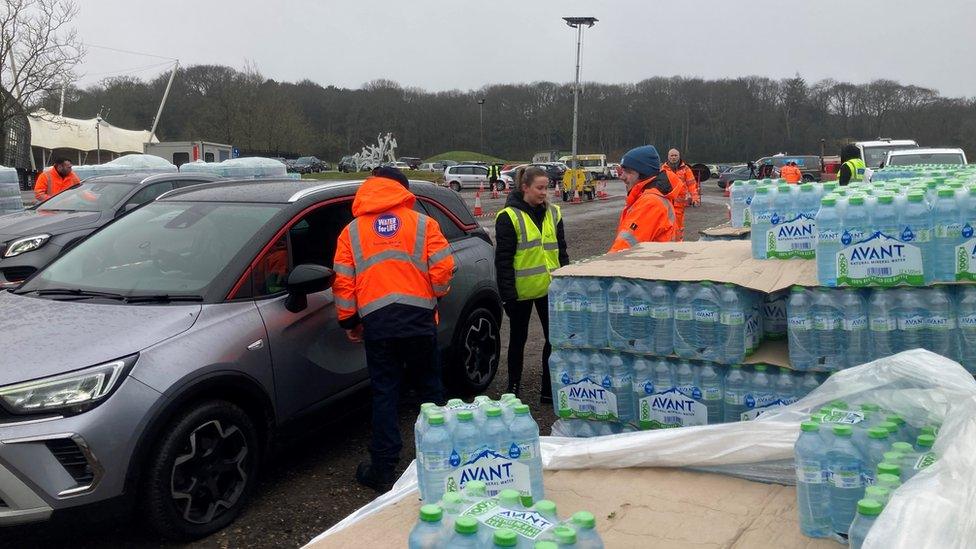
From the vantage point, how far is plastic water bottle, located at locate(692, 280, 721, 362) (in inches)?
150

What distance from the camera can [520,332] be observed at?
6.17 metres

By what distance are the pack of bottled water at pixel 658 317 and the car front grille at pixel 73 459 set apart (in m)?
2.29

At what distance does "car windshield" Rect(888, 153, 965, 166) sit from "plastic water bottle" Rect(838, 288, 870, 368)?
14.8 metres

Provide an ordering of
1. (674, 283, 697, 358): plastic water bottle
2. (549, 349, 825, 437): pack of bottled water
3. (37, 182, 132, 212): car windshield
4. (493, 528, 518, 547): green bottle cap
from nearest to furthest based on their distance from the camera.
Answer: (493, 528, 518, 547): green bottle cap < (549, 349, 825, 437): pack of bottled water < (674, 283, 697, 358): plastic water bottle < (37, 182, 132, 212): car windshield

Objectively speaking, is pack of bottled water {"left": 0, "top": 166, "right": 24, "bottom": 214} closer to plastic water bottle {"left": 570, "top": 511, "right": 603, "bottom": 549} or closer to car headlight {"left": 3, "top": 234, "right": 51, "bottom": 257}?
car headlight {"left": 3, "top": 234, "right": 51, "bottom": 257}

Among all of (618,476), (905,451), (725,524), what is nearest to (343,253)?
(618,476)

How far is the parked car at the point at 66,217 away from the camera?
9.27 meters

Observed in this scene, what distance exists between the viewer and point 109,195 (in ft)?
36.2

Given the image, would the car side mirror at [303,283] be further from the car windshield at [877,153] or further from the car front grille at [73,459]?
the car windshield at [877,153]

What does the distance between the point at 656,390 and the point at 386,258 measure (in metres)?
1.64

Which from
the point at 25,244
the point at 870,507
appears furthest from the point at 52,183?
the point at 870,507

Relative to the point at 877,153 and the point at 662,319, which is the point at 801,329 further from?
the point at 877,153

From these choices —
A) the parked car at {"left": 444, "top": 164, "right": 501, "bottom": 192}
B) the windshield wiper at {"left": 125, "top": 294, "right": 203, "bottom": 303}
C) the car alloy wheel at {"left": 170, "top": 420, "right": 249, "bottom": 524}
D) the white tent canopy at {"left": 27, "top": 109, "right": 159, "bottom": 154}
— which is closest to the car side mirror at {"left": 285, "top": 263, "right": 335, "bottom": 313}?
the windshield wiper at {"left": 125, "top": 294, "right": 203, "bottom": 303}

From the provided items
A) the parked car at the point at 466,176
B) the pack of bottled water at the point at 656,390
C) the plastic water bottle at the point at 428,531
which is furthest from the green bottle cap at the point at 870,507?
the parked car at the point at 466,176
